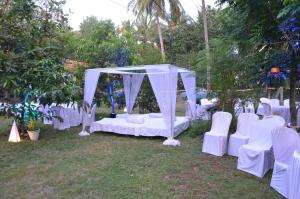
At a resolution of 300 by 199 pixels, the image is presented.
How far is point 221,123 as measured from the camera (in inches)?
282

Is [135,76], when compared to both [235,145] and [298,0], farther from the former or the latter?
[298,0]

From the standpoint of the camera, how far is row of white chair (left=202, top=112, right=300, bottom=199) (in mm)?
4406

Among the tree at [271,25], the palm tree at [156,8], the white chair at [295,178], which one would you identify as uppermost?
the palm tree at [156,8]

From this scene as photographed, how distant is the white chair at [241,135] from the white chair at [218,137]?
191mm

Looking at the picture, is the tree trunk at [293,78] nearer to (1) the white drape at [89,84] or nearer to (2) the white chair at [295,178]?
(2) the white chair at [295,178]

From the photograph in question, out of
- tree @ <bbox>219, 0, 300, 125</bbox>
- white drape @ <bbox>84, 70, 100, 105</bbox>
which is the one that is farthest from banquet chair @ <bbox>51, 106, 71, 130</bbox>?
tree @ <bbox>219, 0, 300, 125</bbox>

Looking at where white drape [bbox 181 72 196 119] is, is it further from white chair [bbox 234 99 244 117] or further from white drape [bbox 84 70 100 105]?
white drape [bbox 84 70 100 105]

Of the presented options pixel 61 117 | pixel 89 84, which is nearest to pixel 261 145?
pixel 89 84

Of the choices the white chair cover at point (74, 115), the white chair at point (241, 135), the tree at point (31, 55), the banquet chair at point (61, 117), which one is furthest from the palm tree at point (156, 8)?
the white chair at point (241, 135)

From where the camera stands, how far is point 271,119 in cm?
593

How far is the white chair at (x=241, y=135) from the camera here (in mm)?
6511

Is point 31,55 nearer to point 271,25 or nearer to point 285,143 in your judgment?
point 271,25

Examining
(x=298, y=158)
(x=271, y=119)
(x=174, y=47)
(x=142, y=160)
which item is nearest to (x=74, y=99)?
(x=142, y=160)

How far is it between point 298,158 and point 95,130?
21.8 ft
